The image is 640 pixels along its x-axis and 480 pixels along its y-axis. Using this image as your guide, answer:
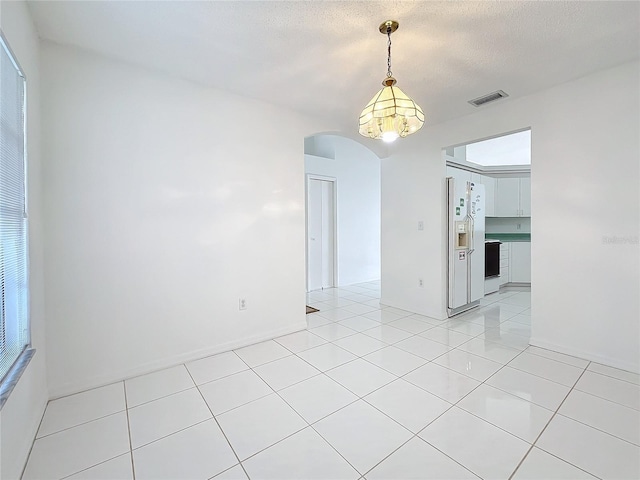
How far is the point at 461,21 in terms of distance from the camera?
72.5 inches

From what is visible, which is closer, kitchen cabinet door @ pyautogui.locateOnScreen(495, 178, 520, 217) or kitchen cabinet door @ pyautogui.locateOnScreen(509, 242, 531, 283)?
kitchen cabinet door @ pyautogui.locateOnScreen(509, 242, 531, 283)

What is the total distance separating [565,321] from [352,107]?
3.08 meters

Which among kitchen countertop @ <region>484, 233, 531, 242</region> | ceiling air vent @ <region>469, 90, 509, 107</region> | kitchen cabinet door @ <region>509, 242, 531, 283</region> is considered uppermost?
ceiling air vent @ <region>469, 90, 509, 107</region>

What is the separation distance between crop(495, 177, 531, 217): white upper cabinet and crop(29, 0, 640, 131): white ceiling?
11.5 ft

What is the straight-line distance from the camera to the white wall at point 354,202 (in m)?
5.73

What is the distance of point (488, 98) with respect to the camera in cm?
299

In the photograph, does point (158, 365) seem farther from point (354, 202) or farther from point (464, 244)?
point (354, 202)

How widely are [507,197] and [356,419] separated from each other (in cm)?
578

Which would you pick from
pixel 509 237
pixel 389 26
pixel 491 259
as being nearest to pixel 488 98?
pixel 389 26

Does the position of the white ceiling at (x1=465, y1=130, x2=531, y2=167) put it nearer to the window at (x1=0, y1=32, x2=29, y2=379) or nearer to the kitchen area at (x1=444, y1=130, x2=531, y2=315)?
the kitchen area at (x1=444, y1=130, x2=531, y2=315)

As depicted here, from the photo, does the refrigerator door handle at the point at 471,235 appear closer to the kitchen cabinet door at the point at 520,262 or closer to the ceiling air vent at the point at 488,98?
the ceiling air vent at the point at 488,98

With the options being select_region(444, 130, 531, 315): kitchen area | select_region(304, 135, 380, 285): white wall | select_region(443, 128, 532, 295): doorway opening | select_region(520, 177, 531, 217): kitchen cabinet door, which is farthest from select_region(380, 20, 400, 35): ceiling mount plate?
select_region(520, 177, 531, 217): kitchen cabinet door

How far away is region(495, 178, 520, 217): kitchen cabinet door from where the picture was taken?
5.76 metres

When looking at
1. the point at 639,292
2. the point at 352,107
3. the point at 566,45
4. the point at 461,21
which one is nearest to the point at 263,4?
the point at 461,21
